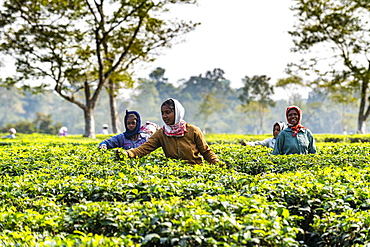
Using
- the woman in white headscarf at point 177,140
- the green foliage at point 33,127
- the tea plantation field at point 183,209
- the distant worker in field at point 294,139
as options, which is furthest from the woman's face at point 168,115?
the green foliage at point 33,127

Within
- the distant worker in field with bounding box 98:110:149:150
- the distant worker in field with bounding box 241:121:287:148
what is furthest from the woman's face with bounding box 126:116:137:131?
the distant worker in field with bounding box 241:121:287:148

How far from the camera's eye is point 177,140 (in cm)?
524

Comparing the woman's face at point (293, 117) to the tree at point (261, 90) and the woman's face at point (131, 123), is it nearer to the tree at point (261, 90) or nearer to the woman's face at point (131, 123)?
the woman's face at point (131, 123)

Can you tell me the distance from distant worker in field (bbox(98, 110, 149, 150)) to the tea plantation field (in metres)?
1.93

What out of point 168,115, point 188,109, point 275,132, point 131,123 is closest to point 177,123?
point 168,115

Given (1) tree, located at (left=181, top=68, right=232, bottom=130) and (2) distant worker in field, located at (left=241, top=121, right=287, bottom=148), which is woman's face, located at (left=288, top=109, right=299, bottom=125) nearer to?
(2) distant worker in field, located at (left=241, top=121, right=287, bottom=148)

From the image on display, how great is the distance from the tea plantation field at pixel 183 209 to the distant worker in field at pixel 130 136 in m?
1.93

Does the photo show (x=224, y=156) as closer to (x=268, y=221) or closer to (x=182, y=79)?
(x=268, y=221)

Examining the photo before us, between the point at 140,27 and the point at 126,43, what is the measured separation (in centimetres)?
143

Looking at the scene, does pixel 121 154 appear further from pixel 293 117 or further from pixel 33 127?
pixel 33 127

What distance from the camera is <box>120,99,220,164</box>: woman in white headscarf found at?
199 inches

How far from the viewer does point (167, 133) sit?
5164 millimetres

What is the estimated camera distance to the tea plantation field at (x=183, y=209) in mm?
2699

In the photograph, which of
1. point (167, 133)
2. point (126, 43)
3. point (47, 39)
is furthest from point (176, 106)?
point (126, 43)
